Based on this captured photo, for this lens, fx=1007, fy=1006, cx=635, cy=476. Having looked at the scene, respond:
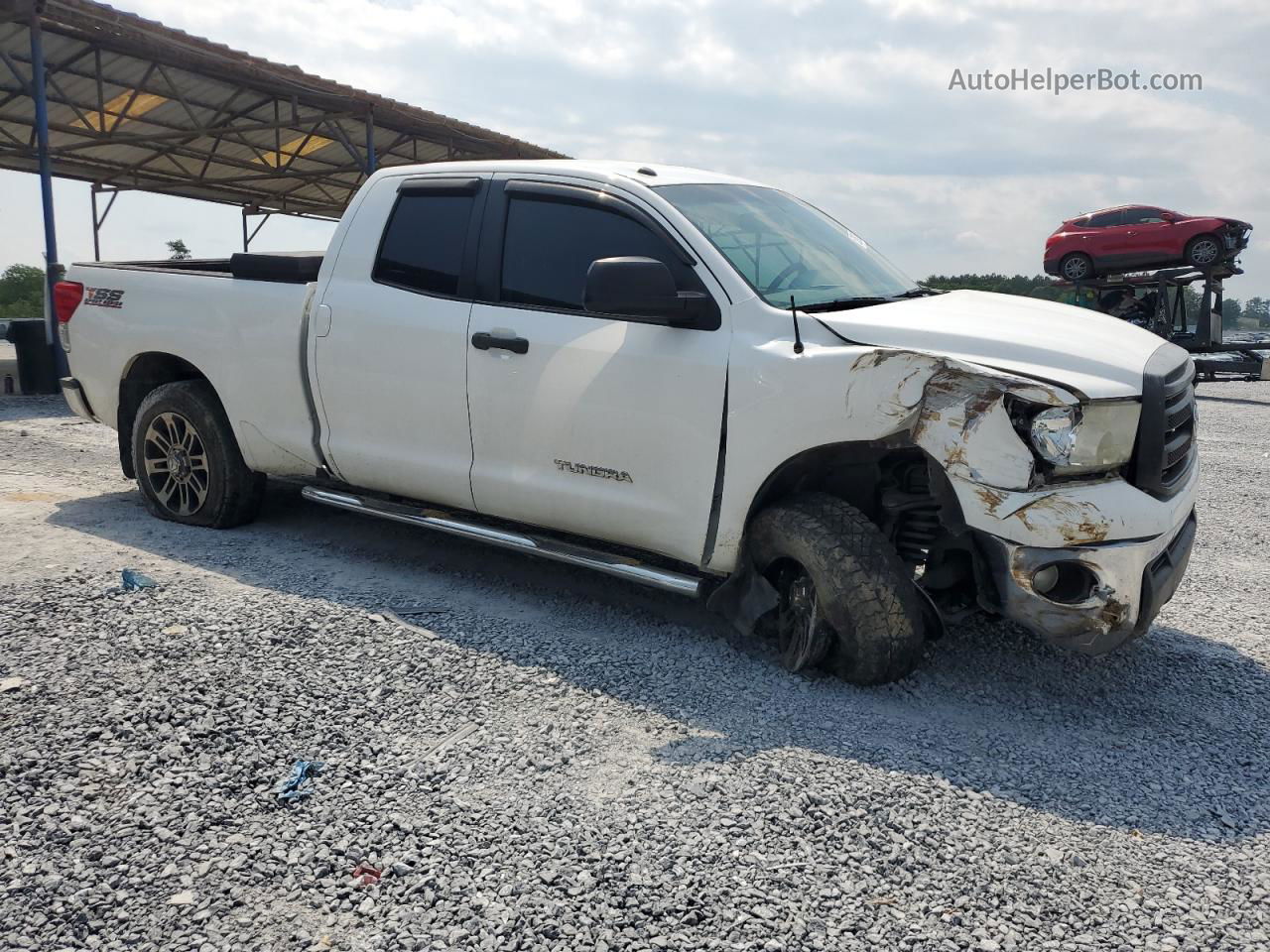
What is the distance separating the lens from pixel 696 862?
2.58 m

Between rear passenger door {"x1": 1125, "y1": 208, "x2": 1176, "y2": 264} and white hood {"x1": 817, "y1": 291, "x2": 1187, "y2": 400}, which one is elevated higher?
rear passenger door {"x1": 1125, "y1": 208, "x2": 1176, "y2": 264}

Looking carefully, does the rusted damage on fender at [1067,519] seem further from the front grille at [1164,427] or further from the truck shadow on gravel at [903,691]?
the truck shadow on gravel at [903,691]

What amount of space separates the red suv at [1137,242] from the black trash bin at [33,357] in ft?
58.1

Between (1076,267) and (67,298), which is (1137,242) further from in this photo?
(67,298)

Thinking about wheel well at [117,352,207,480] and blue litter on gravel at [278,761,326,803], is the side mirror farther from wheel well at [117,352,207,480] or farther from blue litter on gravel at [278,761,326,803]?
wheel well at [117,352,207,480]

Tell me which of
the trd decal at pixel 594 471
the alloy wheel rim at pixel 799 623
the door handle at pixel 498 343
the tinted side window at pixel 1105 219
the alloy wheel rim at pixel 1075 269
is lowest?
the alloy wheel rim at pixel 799 623

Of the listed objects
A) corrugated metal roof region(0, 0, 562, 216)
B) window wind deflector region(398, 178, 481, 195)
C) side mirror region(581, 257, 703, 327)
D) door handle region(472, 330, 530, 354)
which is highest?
corrugated metal roof region(0, 0, 562, 216)

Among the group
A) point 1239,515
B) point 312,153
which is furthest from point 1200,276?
point 312,153

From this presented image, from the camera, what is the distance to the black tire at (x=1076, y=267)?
784 inches

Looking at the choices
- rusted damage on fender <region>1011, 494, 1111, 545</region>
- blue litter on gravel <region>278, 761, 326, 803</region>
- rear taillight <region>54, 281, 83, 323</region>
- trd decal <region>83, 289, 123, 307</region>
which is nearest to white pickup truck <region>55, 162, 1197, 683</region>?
rusted damage on fender <region>1011, 494, 1111, 545</region>

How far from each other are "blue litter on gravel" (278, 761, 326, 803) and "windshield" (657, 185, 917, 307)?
229 centimetres

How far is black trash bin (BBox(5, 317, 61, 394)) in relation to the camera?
11.9 meters

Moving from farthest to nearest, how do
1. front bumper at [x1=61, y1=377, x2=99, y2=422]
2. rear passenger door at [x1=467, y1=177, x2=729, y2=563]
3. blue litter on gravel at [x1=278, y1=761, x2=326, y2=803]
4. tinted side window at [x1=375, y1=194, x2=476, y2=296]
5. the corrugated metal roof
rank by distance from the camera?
1. the corrugated metal roof
2. front bumper at [x1=61, y1=377, x2=99, y2=422]
3. tinted side window at [x1=375, y1=194, x2=476, y2=296]
4. rear passenger door at [x1=467, y1=177, x2=729, y2=563]
5. blue litter on gravel at [x1=278, y1=761, x2=326, y2=803]

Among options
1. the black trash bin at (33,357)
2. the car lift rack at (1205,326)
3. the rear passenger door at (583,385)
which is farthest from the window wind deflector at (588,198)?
the car lift rack at (1205,326)
